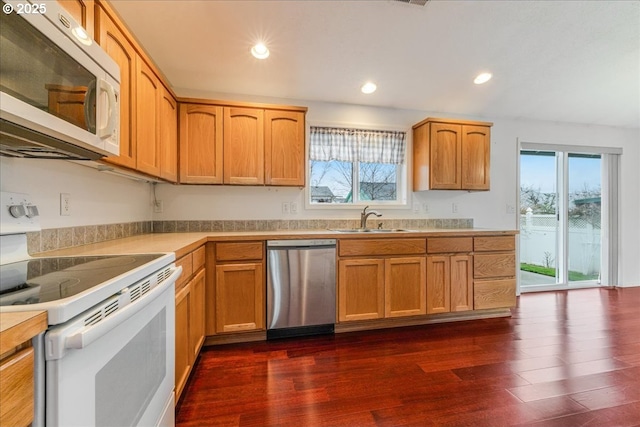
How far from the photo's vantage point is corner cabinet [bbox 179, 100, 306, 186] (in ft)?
8.06

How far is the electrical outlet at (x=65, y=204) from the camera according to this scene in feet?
4.81

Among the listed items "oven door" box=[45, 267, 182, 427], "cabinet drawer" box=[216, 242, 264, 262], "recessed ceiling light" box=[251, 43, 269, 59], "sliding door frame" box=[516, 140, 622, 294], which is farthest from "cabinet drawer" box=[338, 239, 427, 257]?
"sliding door frame" box=[516, 140, 622, 294]

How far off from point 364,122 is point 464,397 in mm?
2657

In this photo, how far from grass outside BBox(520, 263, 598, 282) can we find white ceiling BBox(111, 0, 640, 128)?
2.15 meters

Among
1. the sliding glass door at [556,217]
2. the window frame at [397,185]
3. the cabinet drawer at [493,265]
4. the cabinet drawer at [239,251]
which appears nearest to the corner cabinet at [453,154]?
the window frame at [397,185]

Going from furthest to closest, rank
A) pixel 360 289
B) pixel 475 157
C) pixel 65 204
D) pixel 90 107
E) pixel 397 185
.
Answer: pixel 397 185
pixel 475 157
pixel 360 289
pixel 65 204
pixel 90 107

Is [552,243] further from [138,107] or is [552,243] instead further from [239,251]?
[138,107]

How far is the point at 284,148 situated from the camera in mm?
2627

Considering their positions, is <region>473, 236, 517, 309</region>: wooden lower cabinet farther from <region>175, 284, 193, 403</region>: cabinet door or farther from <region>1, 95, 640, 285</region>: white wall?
<region>175, 284, 193, 403</region>: cabinet door

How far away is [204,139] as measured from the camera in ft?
8.13

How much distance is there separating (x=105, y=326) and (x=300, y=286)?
1.68m

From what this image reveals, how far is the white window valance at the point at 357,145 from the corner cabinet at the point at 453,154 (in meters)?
0.28

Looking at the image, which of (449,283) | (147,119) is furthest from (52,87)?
(449,283)

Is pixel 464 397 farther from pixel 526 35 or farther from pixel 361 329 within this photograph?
pixel 526 35
